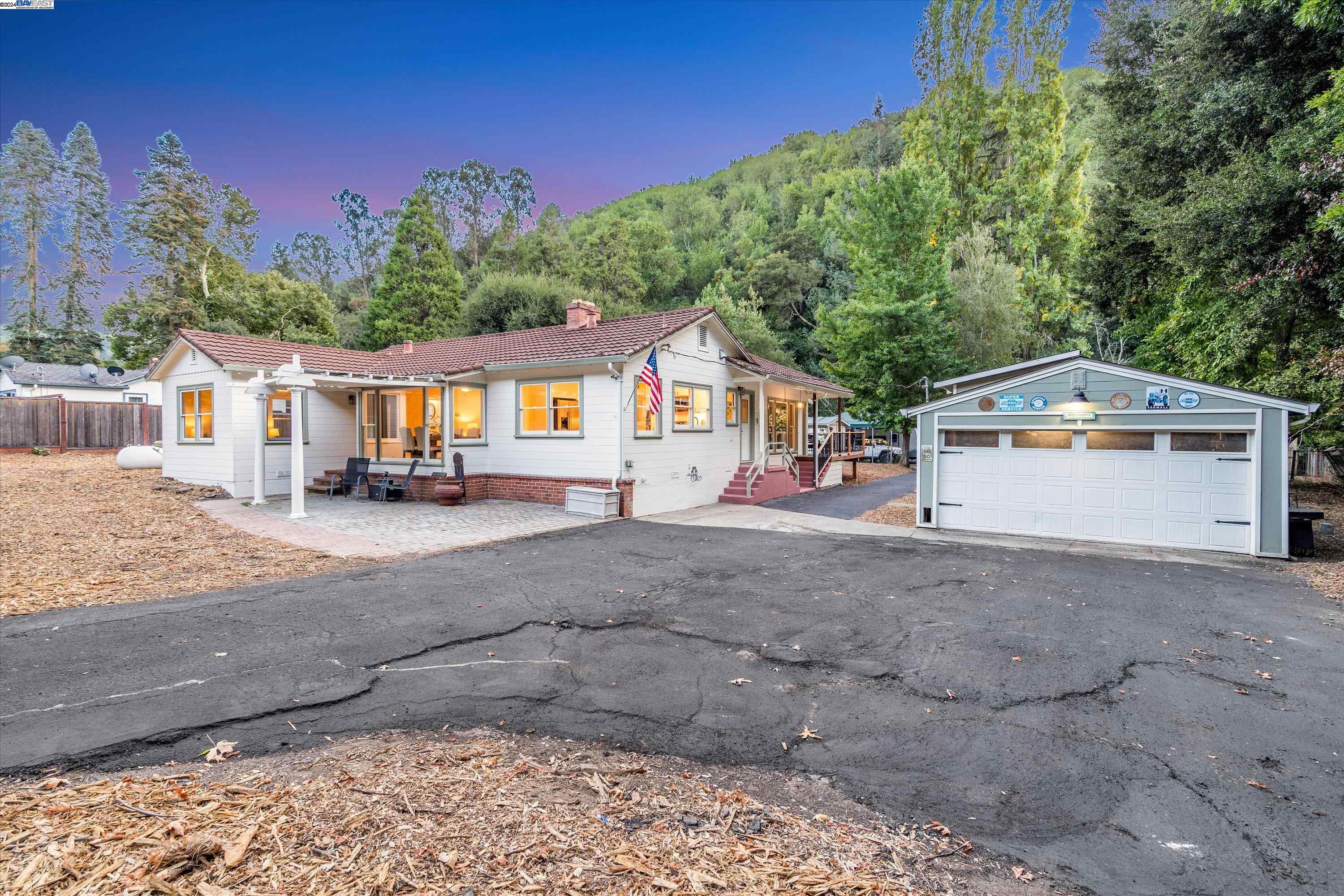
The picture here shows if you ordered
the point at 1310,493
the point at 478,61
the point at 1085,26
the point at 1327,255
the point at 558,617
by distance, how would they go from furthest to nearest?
the point at 1085,26 < the point at 478,61 < the point at 1310,493 < the point at 1327,255 < the point at 558,617

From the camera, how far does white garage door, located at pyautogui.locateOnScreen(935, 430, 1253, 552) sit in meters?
9.70

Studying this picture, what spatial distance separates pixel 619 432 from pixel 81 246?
140 feet

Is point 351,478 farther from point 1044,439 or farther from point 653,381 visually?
point 1044,439

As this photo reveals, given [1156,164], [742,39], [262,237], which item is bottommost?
[1156,164]

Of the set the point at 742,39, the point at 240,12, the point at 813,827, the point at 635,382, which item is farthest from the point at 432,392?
the point at 742,39

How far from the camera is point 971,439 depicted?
11.8 meters

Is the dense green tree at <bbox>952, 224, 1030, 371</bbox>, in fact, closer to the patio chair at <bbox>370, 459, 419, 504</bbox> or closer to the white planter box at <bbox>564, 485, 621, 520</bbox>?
the white planter box at <bbox>564, 485, 621, 520</bbox>

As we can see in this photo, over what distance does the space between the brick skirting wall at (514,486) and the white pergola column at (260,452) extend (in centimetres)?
272

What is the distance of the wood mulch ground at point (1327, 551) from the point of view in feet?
24.9

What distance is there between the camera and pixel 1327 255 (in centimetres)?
933

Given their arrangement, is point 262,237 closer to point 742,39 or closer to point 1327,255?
point 742,39

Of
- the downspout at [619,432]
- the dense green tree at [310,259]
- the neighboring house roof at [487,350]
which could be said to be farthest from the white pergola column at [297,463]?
the dense green tree at [310,259]

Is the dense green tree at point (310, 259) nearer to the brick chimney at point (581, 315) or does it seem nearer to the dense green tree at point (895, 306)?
the brick chimney at point (581, 315)

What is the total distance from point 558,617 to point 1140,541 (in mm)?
10290
